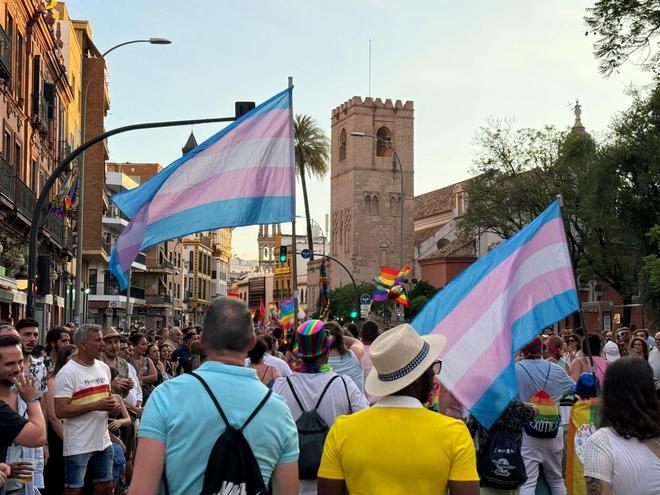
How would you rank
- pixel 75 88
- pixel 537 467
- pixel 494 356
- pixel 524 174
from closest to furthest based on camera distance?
1. pixel 494 356
2. pixel 537 467
3. pixel 75 88
4. pixel 524 174

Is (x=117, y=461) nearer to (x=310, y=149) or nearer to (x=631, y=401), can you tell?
(x=631, y=401)

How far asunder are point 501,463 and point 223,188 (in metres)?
4.10

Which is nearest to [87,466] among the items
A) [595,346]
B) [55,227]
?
[595,346]

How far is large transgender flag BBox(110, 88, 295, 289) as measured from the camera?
9664 mm

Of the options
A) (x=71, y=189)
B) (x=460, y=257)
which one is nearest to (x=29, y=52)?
(x=71, y=189)

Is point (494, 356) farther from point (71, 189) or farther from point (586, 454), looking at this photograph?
point (71, 189)

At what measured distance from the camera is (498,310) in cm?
693

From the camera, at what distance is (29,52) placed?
30.2 m

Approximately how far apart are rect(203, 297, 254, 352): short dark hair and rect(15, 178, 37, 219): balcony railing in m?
23.5

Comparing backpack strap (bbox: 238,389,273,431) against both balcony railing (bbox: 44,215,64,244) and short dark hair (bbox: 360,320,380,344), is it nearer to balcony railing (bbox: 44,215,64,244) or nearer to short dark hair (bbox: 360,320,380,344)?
short dark hair (bbox: 360,320,380,344)

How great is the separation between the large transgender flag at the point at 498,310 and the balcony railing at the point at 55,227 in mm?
26485

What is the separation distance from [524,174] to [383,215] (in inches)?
1932

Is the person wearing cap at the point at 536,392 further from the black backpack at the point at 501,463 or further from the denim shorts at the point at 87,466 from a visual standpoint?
the denim shorts at the point at 87,466

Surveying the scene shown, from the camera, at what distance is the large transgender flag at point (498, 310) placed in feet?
21.0
